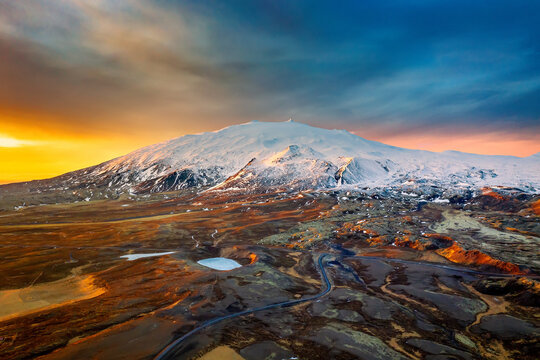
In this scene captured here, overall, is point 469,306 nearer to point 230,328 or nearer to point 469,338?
point 469,338

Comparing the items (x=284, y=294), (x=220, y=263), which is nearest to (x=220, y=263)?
(x=220, y=263)

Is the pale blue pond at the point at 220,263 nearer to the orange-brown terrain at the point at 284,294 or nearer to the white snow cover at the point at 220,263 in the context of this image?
the white snow cover at the point at 220,263

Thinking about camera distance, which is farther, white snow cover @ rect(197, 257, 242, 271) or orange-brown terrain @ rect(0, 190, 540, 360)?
white snow cover @ rect(197, 257, 242, 271)

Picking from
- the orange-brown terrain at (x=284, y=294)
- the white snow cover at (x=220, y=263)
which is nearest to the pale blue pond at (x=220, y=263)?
the white snow cover at (x=220, y=263)

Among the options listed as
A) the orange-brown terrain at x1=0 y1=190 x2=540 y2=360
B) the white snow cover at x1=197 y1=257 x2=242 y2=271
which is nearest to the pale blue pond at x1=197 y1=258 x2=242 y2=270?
the white snow cover at x1=197 y1=257 x2=242 y2=271

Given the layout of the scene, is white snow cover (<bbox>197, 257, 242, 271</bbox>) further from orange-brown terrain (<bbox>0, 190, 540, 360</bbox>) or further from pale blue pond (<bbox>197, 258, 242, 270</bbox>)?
orange-brown terrain (<bbox>0, 190, 540, 360</bbox>)

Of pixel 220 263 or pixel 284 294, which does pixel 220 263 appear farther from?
pixel 284 294
